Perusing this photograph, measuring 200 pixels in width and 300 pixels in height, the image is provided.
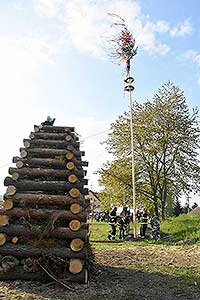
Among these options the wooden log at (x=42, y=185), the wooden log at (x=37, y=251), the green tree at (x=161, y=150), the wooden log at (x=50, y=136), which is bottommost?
the wooden log at (x=37, y=251)

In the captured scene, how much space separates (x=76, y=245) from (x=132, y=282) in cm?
139

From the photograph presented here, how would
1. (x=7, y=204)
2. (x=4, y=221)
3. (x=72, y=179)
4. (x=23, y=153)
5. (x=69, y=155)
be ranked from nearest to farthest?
1. (x=4, y=221)
2. (x=7, y=204)
3. (x=72, y=179)
4. (x=69, y=155)
5. (x=23, y=153)

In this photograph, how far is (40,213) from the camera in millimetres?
8609

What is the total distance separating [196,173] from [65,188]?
80.9ft

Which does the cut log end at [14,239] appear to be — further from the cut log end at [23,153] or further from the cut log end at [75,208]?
the cut log end at [23,153]

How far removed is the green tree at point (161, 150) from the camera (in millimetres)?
31984

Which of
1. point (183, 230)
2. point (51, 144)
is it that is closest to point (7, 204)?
point (51, 144)

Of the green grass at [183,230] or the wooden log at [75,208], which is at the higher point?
the green grass at [183,230]

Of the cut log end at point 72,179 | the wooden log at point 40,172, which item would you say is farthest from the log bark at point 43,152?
the cut log end at point 72,179

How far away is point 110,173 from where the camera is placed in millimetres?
32594

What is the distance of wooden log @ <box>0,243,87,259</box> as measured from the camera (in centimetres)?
809

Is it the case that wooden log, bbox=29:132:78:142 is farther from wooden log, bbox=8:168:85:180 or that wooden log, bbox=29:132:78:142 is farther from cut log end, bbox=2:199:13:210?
cut log end, bbox=2:199:13:210

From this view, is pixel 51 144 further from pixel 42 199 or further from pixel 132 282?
pixel 132 282

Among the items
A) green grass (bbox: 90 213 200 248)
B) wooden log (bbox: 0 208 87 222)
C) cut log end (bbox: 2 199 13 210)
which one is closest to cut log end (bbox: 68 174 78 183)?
wooden log (bbox: 0 208 87 222)
